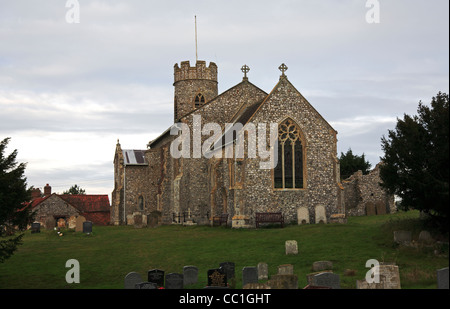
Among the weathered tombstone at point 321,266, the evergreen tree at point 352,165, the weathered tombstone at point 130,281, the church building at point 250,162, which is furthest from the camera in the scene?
the evergreen tree at point 352,165

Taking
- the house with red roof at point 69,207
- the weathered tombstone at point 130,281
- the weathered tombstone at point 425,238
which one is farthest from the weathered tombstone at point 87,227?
the weathered tombstone at point 425,238

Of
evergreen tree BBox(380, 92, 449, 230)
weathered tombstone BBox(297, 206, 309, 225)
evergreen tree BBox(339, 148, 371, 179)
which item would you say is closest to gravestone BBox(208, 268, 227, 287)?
evergreen tree BBox(380, 92, 449, 230)

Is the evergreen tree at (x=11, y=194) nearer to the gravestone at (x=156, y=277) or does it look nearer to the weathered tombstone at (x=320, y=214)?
the gravestone at (x=156, y=277)

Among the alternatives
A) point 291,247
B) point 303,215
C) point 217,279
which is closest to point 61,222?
point 303,215

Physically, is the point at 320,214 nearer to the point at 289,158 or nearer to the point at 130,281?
the point at 289,158

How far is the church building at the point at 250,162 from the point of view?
110ft

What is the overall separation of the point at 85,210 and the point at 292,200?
105 ft

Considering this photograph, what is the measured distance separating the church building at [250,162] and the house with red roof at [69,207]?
1094 cm

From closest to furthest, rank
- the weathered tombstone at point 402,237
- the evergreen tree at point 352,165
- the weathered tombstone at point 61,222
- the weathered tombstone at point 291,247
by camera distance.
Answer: the weathered tombstone at point 402,237
the weathered tombstone at point 291,247
the weathered tombstone at point 61,222
the evergreen tree at point 352,165

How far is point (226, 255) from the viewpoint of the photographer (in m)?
23.7

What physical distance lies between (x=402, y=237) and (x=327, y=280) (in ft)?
23.9
